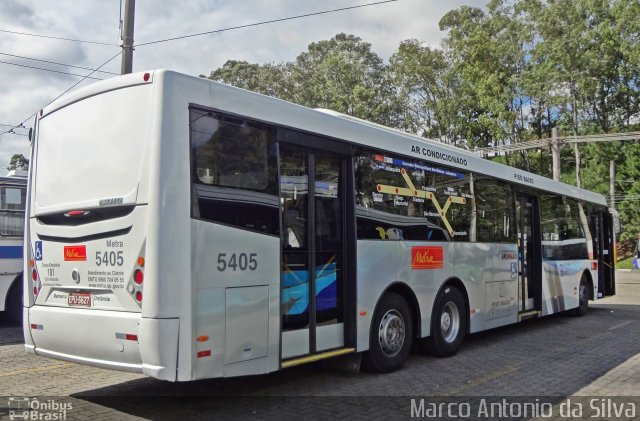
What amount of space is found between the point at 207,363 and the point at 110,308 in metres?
1.03

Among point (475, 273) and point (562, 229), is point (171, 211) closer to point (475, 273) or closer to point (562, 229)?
point (475, 273)

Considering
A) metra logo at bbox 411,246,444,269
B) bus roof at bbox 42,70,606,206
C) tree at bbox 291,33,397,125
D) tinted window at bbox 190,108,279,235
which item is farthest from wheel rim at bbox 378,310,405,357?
tree at bbox 291,33,397,125

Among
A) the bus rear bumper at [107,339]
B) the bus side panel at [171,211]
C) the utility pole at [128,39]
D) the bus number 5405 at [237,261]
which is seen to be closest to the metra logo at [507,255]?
the bus number 5405 at [237,261]

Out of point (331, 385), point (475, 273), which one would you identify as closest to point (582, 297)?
point (475, 273)

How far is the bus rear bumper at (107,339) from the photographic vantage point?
184 inches

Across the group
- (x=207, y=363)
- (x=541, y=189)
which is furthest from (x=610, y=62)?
(x=207, y=363)

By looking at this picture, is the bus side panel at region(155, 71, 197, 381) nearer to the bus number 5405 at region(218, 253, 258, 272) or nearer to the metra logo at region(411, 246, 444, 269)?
the bus number 5405 at region(218, 253, 258, 272)

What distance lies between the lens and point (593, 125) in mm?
37656

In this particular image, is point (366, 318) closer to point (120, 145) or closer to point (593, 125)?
point (120, 145)

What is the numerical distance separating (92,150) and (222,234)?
1613 mm

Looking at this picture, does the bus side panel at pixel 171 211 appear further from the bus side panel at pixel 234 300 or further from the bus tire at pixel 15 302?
the bus tire at pixel 15 302

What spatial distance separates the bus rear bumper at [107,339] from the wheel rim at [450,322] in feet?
16.2

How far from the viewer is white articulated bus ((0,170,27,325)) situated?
10297 mm

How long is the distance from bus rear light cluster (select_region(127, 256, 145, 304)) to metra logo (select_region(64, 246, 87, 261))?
784mm
